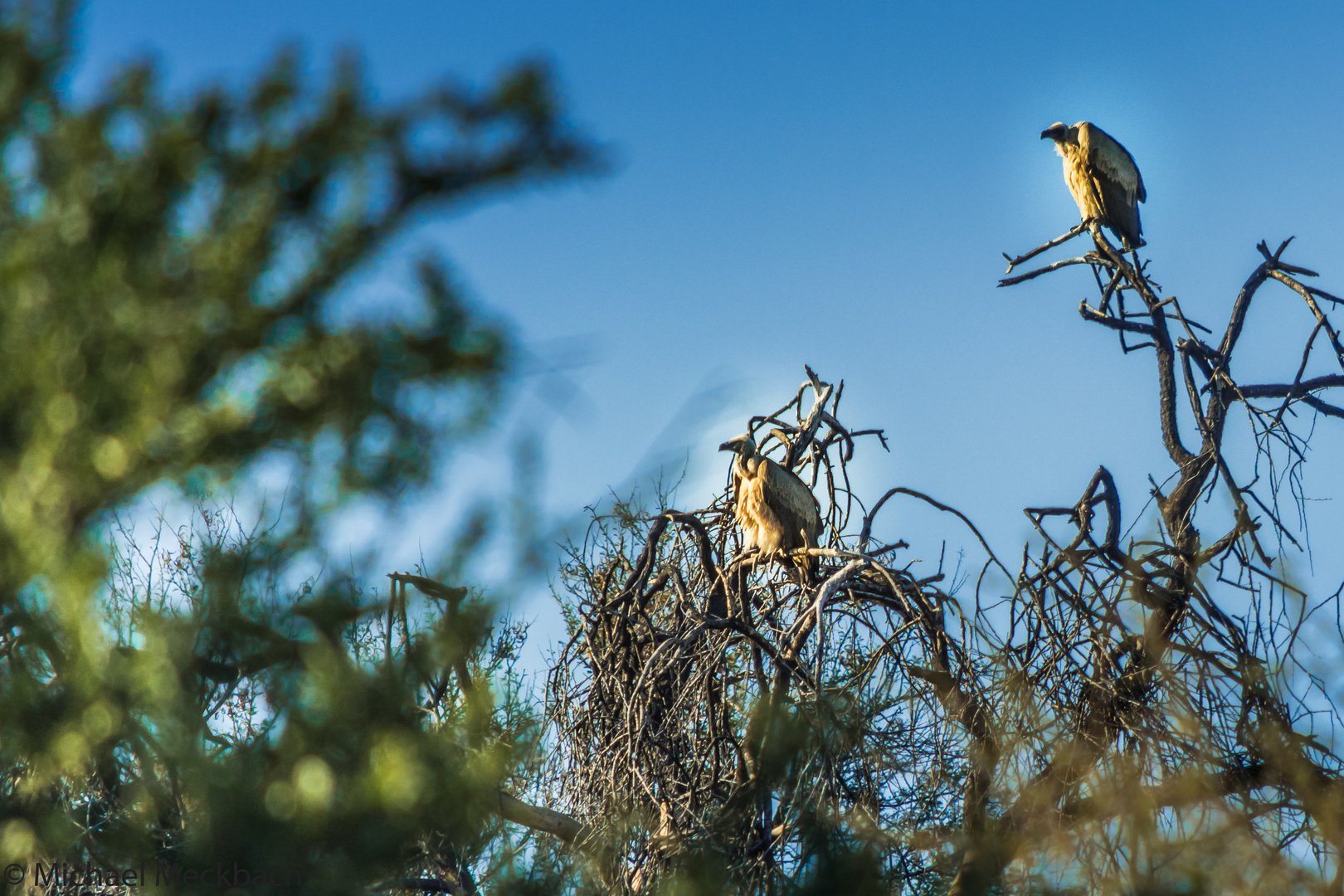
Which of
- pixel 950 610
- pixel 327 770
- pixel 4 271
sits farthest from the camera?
pixel 950 610

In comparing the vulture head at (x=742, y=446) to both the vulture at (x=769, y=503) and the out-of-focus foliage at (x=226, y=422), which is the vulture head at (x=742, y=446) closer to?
the vulture at (x=769, y=503)

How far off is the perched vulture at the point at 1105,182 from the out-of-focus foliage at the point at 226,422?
4.65 meters

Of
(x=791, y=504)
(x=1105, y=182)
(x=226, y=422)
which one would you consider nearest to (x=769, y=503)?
(x=791, y=504)

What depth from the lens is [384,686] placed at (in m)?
1.82

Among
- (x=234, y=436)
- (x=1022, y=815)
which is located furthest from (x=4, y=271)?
(x=1022, y=815)

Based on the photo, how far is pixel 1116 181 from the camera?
6012 millimetres

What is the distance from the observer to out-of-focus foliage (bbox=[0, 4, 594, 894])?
71.2 inches

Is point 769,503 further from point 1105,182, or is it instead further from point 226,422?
point 226,422

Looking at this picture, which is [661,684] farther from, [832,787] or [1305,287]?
[1305,287]

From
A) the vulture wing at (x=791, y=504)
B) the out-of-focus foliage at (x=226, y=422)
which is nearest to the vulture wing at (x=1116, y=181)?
the vulture wing at (x=791, y=504)

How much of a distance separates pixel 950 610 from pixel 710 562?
1.16m

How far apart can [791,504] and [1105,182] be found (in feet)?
8.79

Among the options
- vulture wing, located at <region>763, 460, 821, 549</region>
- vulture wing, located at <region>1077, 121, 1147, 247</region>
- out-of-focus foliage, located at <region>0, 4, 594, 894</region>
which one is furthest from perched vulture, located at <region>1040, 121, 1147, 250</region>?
out-of-focus foliage, located at <region>0, 4, 594, 894</region>

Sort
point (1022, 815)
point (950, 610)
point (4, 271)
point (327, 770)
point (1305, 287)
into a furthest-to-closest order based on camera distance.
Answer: point (1305, 287), point (950, 610), point (1022, 815), point (4, 271), point (327, 770)
